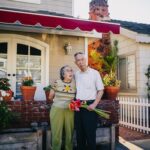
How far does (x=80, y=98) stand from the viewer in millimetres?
4754

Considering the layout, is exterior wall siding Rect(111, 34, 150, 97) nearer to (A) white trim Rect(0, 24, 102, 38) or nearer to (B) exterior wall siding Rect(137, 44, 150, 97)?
(B) exterior wall siding Rect(137, 44, 150, 97)

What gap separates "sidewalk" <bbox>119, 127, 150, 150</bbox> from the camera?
6842 millimetres

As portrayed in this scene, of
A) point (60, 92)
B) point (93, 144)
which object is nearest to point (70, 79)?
point (60, 92)

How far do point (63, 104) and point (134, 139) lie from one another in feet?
12.7

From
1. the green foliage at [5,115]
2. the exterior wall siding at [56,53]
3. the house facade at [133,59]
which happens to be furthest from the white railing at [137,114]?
the green foliage at [5,115]

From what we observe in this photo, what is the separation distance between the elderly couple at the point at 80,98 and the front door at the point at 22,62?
11.3 ft

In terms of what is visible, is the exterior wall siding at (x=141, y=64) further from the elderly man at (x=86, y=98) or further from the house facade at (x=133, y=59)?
the elderly man at (x=86, y=98)

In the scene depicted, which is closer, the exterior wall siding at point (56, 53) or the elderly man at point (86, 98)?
the elderly man at point (86, 98)

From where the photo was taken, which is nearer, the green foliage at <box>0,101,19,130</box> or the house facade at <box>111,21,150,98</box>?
the green foliage at <box>0,101,19,130</box>

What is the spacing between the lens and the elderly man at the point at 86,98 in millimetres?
4656

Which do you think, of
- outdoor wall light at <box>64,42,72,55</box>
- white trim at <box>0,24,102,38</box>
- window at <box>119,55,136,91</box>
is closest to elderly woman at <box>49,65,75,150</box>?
white trim at <box>0,24,102,38</box>

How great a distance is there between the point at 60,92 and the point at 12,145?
1.55 meters

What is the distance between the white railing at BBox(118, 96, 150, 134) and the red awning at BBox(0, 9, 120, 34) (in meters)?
3.31

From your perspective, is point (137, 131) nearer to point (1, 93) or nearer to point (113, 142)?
point (113, 142)
